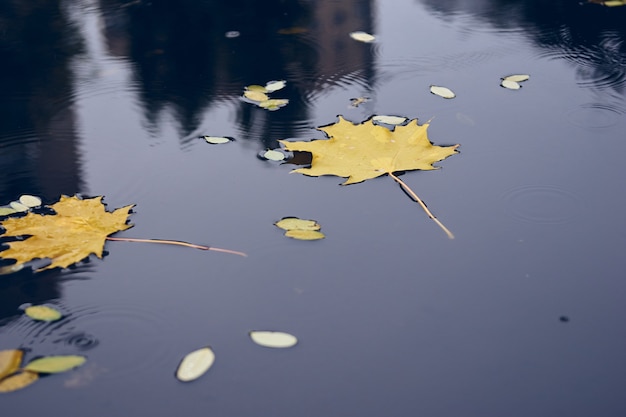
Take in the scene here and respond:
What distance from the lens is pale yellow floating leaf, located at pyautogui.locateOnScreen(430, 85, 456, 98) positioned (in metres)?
2.05

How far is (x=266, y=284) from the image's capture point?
1341 millimetres

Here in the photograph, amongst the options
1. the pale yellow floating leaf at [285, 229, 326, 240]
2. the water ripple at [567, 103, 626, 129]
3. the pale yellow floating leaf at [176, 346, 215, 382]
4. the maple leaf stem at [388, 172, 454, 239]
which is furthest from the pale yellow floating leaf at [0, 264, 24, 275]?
the water ripple at [567, 103, 626, 129]

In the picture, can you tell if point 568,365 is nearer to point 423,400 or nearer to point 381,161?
point 423,400

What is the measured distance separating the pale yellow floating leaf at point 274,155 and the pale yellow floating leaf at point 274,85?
0.41 meters

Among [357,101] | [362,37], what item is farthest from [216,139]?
[362,37]

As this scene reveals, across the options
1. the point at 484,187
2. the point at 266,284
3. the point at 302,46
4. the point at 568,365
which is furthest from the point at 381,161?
the point at 302,46

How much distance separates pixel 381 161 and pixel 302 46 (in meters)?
0.94

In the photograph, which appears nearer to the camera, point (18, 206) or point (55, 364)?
point (55, 364)

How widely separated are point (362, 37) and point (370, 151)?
96 cm

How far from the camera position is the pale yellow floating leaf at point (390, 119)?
189cm

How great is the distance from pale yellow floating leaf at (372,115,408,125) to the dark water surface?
0.06 meters

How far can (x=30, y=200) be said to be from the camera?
5.27 ft

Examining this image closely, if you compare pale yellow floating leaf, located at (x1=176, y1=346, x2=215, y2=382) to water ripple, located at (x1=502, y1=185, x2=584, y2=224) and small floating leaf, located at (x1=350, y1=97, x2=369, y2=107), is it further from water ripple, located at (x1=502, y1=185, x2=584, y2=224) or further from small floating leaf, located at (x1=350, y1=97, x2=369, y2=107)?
small floating leaf, located at (x1=350, y1=97, x2=369, y2=107)

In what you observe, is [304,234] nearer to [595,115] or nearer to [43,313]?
[43,313]
